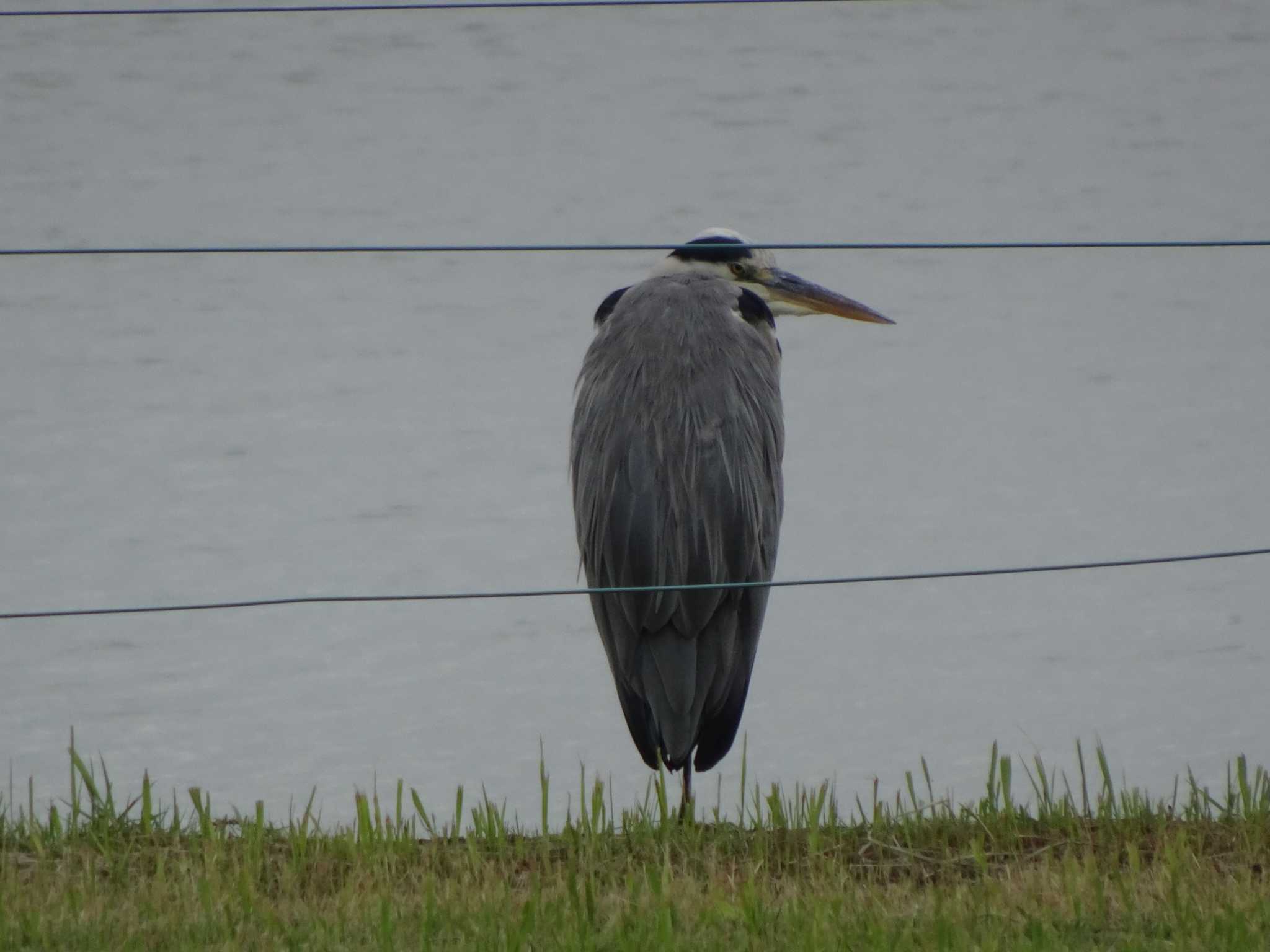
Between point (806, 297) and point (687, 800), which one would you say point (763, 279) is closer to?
point (806, 297)

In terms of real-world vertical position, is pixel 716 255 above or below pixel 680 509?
above

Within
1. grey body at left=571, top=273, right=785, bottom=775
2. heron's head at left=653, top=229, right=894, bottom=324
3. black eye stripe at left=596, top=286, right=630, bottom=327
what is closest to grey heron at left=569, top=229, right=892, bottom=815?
grey body at left=571, top=273, right=785, bottom=775

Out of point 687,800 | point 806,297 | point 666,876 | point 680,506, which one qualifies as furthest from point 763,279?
point 666,876

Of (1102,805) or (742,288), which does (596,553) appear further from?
(1102,805)

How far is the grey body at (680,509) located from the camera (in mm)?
4395

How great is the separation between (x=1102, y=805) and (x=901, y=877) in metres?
0.54

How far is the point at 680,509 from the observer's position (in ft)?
14.6

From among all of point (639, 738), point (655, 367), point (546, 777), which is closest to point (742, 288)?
point (655, 367)

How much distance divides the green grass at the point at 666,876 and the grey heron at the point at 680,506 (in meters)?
0.34

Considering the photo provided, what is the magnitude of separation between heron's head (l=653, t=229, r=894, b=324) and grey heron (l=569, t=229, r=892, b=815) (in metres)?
0.71

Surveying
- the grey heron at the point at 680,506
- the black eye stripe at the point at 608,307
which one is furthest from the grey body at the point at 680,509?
the black eye stripe at the point at 608,307

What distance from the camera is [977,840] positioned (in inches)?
148

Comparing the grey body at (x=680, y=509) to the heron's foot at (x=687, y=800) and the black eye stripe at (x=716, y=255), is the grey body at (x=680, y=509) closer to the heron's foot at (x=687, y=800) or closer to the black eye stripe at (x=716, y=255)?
the heron's foot at (x=687, y=800)

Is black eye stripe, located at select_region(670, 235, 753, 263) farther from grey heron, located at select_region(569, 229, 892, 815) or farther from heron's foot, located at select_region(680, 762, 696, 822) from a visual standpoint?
heron's foot, located at select_region(680, 762, 696, 822)
